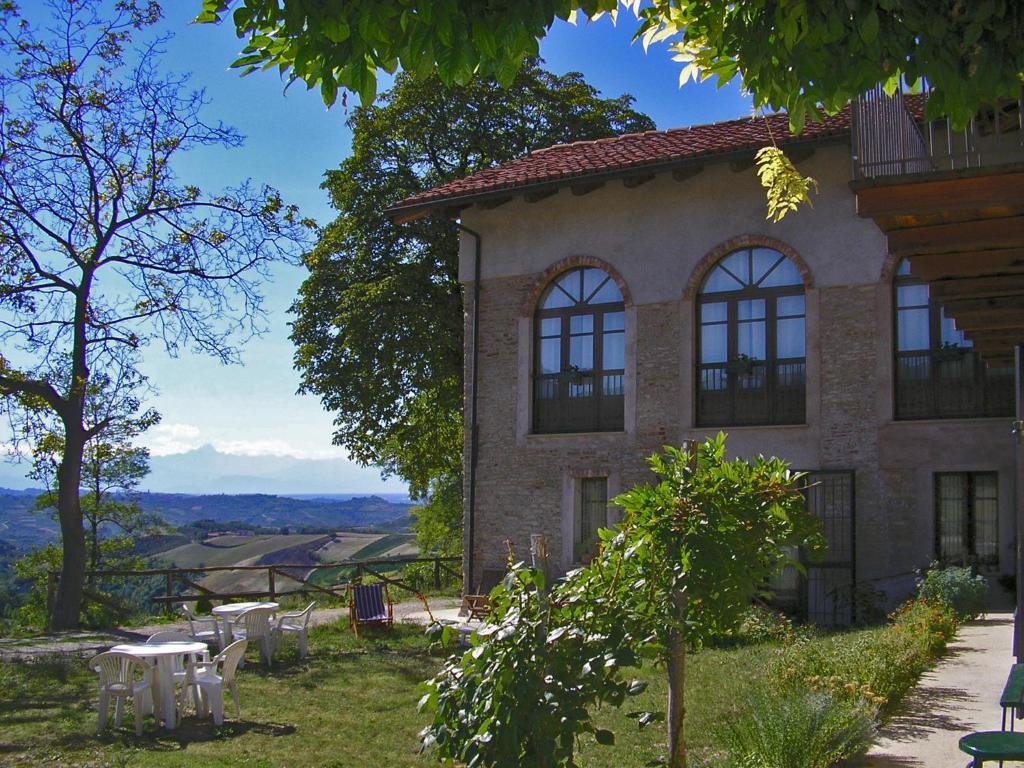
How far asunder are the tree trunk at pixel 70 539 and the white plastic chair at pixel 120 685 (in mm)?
10043

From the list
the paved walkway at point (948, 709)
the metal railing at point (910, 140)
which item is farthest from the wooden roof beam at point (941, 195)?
the paved walkway at point (948, 709)

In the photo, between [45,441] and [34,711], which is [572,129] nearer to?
[45,441]

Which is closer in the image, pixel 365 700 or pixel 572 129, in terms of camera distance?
pixel 365 700

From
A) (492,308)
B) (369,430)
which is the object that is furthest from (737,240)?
(369,430)

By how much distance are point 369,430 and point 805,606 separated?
12429 mm

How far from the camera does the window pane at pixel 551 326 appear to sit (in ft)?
62.3

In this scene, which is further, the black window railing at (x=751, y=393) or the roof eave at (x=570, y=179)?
the black window railing at (x=751, y=393)

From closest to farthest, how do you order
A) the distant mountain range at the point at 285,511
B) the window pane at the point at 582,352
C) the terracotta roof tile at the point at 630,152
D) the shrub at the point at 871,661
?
1. the shrub at the point at 871,661
2. the terracotta roof tile at the point at 630,152
3. the window pane at the point at 582,352
4. the distant mountain range at the point at 285,511

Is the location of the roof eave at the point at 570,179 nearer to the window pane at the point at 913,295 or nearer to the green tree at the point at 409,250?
the window pane at the point at 913,295

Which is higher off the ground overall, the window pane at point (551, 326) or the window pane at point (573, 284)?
the window pane at point (573, 284)

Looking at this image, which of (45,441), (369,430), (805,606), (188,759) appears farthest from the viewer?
(369,430)

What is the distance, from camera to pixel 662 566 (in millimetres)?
5430

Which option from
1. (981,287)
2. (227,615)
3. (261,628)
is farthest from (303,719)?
(981,287)

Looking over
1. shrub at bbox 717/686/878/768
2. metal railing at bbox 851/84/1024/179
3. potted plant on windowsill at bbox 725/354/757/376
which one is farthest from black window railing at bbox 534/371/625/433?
shrub at bbox 717/686/878/768
